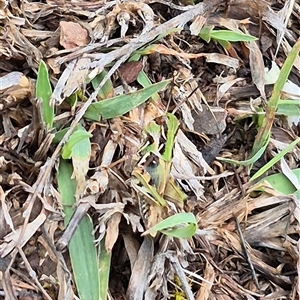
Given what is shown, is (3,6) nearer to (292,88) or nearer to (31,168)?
(31,168)

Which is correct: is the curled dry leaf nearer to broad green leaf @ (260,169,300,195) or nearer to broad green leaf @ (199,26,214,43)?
broad green leaf @ (199,26,214,43)

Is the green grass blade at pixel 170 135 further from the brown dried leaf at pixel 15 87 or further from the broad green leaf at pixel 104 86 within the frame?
the brown dried leaf at pixel 15 87

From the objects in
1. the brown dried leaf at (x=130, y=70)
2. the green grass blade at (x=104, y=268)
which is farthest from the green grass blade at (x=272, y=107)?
the green grass blade at (x=104, y=268)

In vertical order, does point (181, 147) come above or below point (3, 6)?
below

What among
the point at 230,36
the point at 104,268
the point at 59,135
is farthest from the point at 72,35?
the point at 104,268

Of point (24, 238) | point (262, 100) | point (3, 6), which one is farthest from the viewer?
point (262, 100)

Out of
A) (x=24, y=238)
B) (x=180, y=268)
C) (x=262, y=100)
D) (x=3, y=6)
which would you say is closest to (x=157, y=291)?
(x=180, y=268)
